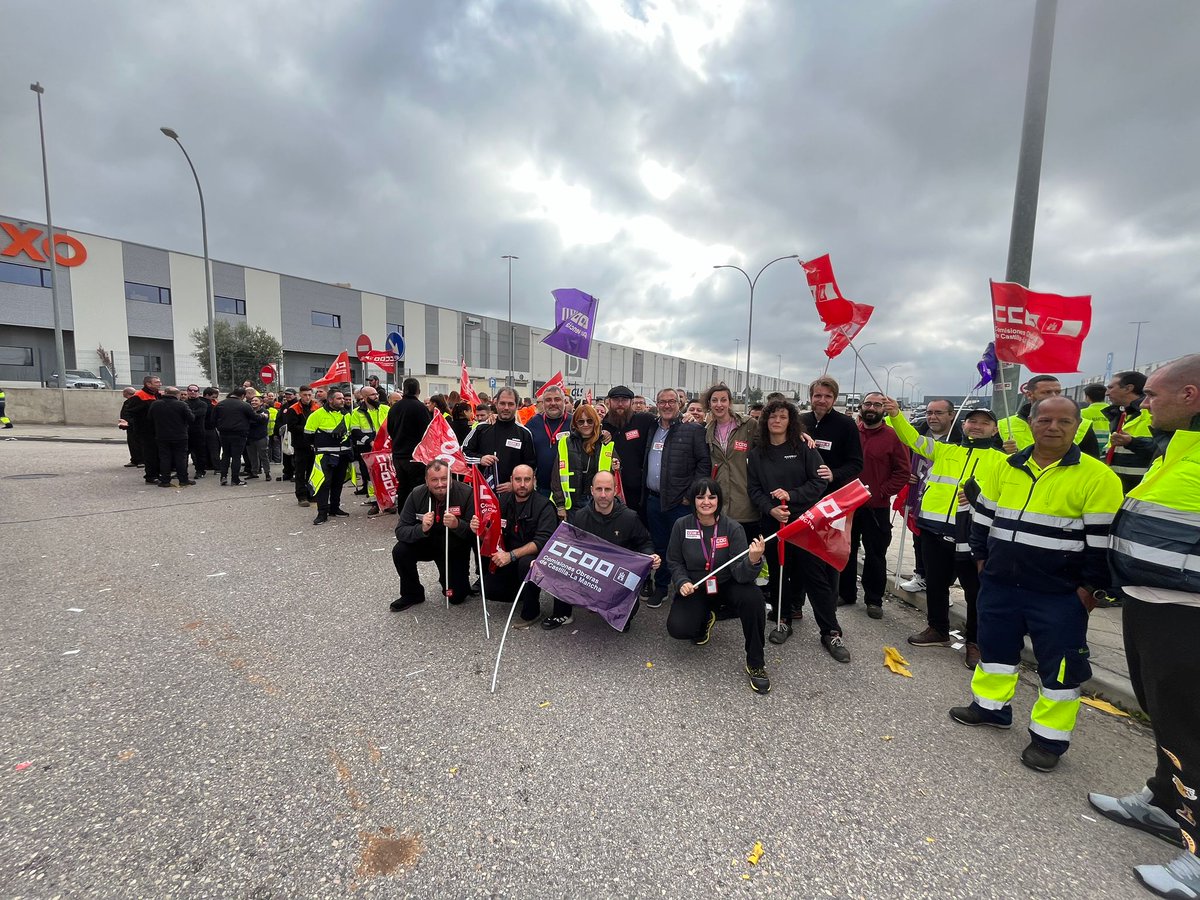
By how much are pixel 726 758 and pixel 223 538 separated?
675 centimetres

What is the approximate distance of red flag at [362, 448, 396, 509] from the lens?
26.5 feet

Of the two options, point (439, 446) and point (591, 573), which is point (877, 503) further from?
point (439, 446)

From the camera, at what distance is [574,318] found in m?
7.29


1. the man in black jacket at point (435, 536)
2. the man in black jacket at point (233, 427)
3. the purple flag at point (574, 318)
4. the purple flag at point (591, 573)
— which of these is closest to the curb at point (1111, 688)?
the purple flag at point (591, 573)

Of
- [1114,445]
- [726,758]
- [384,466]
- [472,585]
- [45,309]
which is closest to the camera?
[726,758]

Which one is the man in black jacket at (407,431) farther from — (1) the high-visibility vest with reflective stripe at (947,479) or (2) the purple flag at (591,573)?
(1) the high-visibility vest with reflective stripe at (947,479)

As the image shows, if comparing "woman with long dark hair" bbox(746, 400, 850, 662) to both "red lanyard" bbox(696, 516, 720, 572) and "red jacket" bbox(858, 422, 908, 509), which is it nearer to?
"red lanyard" bbox(696, 516, 720, 572)

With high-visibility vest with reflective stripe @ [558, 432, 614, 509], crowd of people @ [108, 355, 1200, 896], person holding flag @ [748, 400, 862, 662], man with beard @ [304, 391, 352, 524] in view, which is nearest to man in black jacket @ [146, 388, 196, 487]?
man with beard @ [304, 391, 352, 524]

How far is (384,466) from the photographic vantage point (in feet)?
26.7

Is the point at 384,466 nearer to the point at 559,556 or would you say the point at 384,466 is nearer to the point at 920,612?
the point at 559,556

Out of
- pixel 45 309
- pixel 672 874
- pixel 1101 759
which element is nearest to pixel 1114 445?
pixel 1101 759

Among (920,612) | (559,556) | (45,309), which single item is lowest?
(920,612)

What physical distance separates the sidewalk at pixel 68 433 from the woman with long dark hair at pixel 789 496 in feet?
71.8

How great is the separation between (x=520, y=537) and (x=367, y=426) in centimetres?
548
